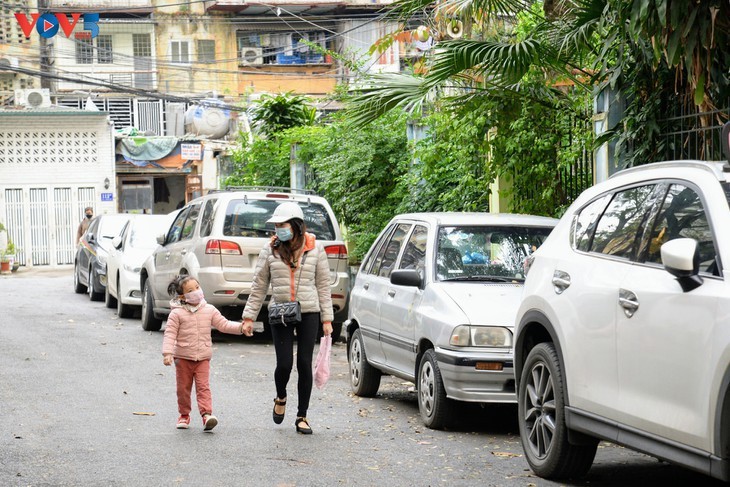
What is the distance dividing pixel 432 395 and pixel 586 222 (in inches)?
98.9

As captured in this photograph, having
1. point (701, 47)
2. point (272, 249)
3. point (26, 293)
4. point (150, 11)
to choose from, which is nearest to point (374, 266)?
point (272, 249)

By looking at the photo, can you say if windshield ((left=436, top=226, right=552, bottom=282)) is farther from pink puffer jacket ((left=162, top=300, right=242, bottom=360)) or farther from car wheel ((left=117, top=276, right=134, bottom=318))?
car wheel ((left=117, top=276, right=134, bottom=318))

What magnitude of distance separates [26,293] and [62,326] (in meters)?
8.26

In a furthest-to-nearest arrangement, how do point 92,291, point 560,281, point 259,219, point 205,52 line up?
point 205,52 → point 92,291 → point 259,219 → point 560,281

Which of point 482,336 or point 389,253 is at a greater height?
point 389,253

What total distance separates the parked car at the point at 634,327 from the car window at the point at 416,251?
2437 mm

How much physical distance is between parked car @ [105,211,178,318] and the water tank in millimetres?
22894

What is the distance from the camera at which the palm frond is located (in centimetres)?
1331

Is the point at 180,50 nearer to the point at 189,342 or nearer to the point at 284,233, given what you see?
the point at 189,342

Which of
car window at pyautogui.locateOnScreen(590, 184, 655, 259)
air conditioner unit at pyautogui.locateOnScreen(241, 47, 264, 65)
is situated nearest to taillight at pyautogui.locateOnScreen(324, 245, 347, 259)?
car window at pyautogui.locateOnScreen(590, 184, 655, 259)

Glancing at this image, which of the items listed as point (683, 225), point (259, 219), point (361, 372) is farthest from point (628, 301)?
point (259, 219)

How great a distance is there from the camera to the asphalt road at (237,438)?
7.54m

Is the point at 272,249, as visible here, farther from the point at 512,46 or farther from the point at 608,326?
the point at 512,46

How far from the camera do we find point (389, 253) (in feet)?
36.3
